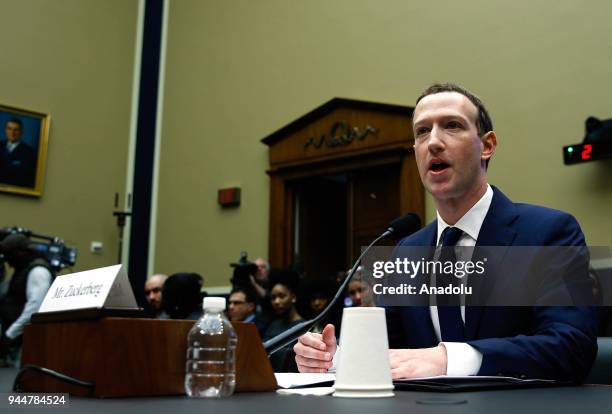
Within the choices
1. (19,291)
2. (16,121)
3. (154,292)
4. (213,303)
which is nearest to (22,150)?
(16,121)

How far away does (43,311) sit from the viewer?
3.80ft

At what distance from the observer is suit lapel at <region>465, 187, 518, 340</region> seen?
1553 millimetres

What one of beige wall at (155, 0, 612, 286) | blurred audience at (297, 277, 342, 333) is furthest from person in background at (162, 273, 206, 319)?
beige wall at (155, 0, 612, 286)

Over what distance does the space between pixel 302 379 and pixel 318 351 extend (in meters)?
0.16

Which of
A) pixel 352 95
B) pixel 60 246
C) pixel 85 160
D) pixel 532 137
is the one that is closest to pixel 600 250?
pixel 532 137

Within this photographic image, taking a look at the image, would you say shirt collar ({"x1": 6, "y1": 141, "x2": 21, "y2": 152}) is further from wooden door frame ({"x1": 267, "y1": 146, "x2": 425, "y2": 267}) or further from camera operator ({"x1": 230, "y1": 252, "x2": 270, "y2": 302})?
camera operator ({"x1": 230, "y1": 252, "x2": 270, "y2": 302})

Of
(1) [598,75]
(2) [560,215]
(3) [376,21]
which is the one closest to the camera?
(2) [560,215]

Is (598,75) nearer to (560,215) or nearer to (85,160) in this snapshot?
Answer: (560,215)

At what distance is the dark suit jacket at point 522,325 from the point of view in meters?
1.24

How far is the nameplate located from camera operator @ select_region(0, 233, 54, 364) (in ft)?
10.5

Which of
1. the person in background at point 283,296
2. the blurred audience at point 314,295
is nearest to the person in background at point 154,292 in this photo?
the person in background at point 283,296

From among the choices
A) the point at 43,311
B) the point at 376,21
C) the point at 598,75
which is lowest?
the point at 43,311

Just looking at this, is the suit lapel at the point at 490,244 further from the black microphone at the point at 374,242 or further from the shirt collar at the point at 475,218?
the black microphone at the point at 374,242

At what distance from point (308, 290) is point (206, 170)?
118 inches
